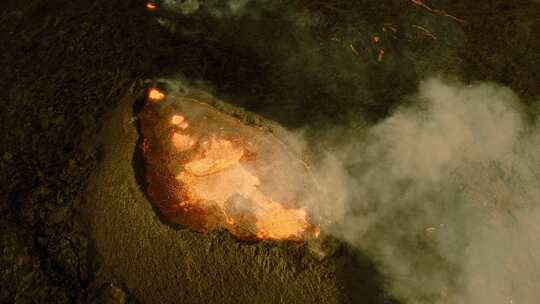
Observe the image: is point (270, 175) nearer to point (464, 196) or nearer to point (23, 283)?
point (464, 196)

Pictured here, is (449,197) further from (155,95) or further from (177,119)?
(155,95)

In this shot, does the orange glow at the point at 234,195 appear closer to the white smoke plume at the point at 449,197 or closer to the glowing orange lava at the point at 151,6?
Answer: the white smoke plume at the point at 449,197

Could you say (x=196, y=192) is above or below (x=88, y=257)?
above

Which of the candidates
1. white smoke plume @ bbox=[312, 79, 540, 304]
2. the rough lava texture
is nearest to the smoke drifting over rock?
white smoke plume @ bbox=[312, 79, 540, 304]

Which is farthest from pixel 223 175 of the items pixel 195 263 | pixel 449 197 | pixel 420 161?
pixel 449 197

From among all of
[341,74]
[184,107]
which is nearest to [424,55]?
[341,74]

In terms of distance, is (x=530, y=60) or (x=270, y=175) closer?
(x=270, y=175)

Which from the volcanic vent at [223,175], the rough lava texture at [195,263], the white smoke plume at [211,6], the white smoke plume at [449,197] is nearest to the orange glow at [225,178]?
the volcanic vent at [223,175]
